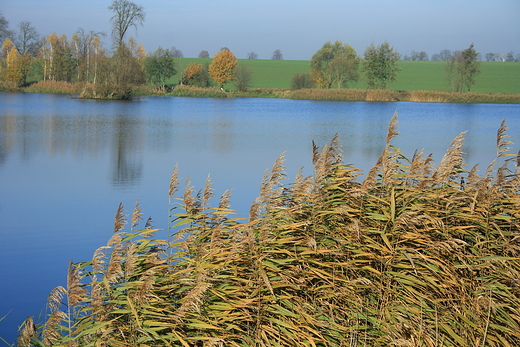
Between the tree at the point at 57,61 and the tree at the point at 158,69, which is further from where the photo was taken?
the tree at the point at 158,69

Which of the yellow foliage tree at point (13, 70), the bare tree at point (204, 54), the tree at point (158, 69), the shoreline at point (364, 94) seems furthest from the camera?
the bare tree at point (204, 54)

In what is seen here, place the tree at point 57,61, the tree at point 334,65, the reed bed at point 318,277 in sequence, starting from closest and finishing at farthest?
the reed bed at point 318,277
the tree at point 57,61
the tree at point 334,65

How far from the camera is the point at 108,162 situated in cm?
1439

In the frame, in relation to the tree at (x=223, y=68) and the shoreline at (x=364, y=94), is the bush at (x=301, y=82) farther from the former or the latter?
the tree at (x=223, y=68)

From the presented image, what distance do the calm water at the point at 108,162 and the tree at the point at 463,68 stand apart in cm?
3534

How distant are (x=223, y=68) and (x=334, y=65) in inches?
714

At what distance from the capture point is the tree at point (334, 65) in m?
65.4

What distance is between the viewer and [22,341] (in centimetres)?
317

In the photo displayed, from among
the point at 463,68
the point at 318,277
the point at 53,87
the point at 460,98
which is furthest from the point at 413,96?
the point at 318,277

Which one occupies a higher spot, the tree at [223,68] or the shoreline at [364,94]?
the tree at [223,68]

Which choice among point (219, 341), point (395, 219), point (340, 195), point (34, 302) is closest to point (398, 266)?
point (395, 219)

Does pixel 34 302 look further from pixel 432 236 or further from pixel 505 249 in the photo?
pixel 505 249

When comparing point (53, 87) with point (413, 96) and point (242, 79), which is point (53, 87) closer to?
point (242, 79)

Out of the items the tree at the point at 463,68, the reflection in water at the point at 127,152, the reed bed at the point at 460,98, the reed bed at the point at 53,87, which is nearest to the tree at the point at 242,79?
the reed bed at the point at 460,98
